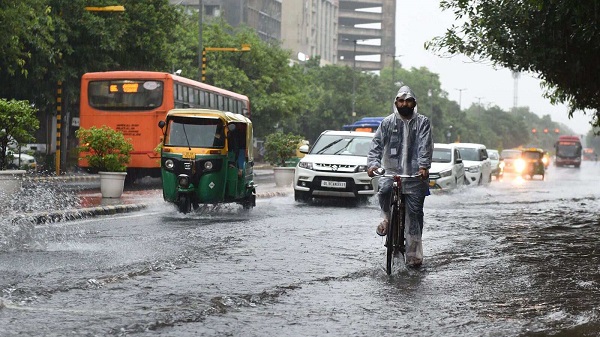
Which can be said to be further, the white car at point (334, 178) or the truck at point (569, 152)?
the truck at point (569, 152)

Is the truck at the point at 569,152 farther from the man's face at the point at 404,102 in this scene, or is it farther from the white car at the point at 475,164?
the man's face at the point at 404,102

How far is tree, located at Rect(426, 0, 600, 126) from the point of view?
19281mm

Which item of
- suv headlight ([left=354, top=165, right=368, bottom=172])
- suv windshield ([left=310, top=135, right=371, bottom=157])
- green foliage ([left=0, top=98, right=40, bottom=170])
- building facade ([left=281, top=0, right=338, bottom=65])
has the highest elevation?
building facade ([left=281, top=0, right=338, bottom=65])

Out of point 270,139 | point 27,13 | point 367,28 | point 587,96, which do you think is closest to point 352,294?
point 587,96

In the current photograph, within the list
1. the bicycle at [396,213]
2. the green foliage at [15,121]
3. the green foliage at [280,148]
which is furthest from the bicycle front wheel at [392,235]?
the green foliage at [280,148]

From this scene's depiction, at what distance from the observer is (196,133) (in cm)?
1955

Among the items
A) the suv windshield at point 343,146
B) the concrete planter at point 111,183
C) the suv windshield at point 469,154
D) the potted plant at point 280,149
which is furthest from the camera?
the suv windshield at point 469,154

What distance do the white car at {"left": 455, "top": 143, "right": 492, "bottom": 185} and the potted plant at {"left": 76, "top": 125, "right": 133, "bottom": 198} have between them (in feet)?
55.5

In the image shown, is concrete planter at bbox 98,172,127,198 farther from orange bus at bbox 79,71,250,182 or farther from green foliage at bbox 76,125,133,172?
orange bus at bbox 79,71,250,182

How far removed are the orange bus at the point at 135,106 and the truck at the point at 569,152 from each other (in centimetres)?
8467

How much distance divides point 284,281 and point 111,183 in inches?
568

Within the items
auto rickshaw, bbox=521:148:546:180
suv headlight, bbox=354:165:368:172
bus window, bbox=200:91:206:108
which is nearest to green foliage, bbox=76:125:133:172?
suv headlight, bbox=354:165:368:172

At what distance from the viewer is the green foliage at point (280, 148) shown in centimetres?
3547

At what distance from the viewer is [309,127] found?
A: 96812 millimetres
